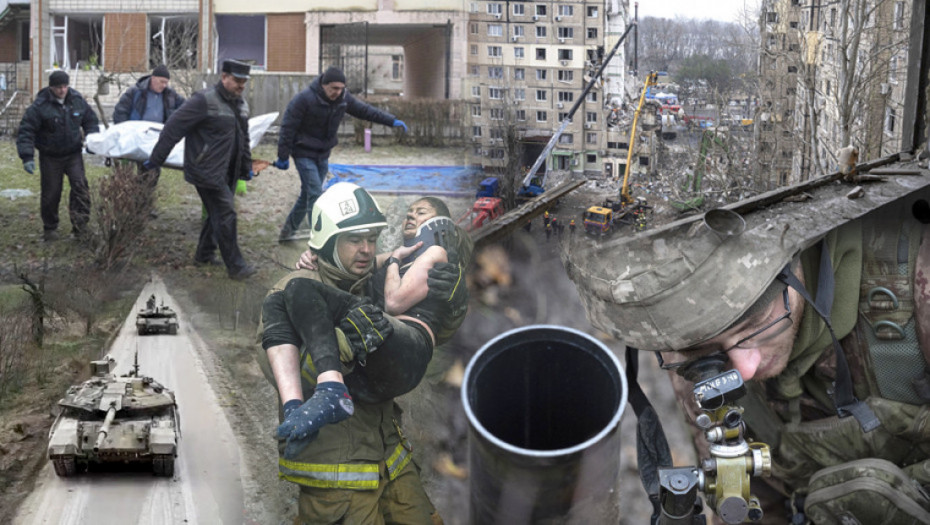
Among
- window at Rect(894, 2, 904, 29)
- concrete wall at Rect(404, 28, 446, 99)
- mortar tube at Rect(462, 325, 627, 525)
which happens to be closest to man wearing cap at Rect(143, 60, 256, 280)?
concrete wall at Rect(404, 28, 446, 99)

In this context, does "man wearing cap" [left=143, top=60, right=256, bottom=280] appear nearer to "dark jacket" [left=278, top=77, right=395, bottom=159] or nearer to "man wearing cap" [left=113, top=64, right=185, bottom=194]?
"man wearing cap" [left=113, top=64, right=185, bottom=194]

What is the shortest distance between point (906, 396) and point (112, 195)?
11.1 feet

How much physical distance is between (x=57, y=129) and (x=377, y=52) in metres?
1.52

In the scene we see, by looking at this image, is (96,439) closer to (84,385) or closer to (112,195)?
(84,385)

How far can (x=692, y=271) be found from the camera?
2994 millimetres

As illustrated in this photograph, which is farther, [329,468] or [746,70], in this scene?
[746,70]

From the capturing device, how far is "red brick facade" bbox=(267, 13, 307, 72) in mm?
4062

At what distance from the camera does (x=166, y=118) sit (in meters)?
4.21

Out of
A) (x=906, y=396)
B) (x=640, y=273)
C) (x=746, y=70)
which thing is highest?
(x=746, y=70)

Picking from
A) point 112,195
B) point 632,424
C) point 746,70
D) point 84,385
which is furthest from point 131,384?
point 746,70

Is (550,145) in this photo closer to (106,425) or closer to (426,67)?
(426,67)

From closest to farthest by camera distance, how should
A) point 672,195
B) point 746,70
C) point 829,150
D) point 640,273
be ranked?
point 640,273
point 672,195
point 746,70
point 829,150

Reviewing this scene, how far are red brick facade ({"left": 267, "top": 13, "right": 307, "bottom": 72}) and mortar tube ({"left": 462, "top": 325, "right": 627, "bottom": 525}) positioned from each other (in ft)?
5.62

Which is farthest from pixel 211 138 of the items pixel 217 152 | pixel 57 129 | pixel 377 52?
pixel 377 52
